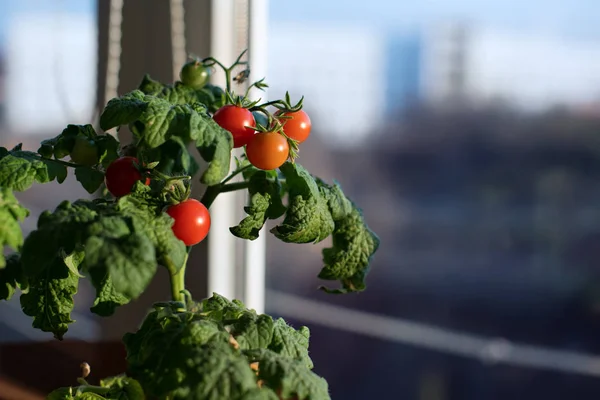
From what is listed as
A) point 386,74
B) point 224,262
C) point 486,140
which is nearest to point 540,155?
point 486,140

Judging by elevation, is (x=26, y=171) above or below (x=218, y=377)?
above

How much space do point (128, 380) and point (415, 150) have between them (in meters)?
1.24

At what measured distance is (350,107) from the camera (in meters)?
1.74

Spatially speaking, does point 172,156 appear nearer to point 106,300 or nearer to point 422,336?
point 106,300

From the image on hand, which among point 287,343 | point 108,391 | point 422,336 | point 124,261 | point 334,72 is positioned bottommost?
point 422,336

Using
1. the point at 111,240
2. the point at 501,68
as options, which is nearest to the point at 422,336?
the point at 501,68

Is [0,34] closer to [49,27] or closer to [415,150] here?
[49,27]

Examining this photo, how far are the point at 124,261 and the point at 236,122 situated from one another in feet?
0.82

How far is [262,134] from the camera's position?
0.75 m

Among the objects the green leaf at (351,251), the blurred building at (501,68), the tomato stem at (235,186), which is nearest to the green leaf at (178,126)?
the tomato stem at (235,186)

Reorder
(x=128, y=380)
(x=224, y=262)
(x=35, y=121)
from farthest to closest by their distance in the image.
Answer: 1. (x=35, y=121)
2. (x=224, y=262)
3. (x=128, y=380)

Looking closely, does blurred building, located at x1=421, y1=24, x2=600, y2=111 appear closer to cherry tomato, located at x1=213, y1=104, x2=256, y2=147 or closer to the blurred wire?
the blurred wire

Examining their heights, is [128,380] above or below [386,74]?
below

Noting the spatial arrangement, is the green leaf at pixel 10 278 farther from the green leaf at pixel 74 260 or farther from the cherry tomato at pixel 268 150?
the cherry tomato at pixel 268 150
